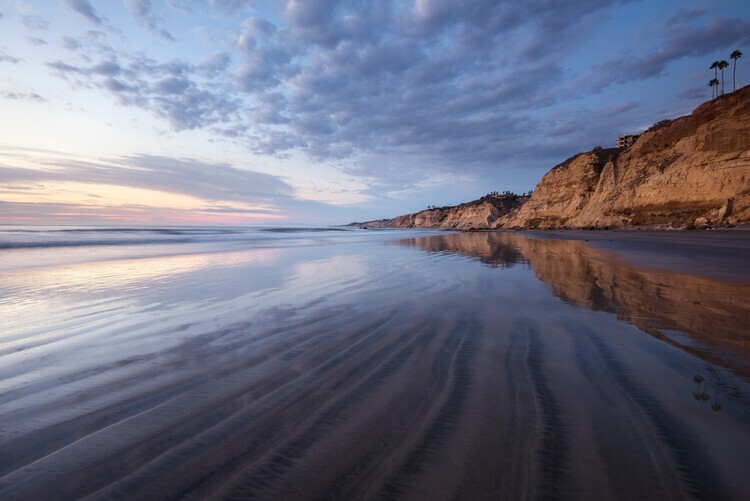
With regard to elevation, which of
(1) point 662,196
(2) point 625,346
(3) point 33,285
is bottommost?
(2) point 625,346

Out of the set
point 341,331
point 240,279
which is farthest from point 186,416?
point 240,279

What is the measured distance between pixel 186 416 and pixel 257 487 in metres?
1.13

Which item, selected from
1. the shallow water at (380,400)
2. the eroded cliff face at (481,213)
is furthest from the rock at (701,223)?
the eroded cliff face at (481,213)

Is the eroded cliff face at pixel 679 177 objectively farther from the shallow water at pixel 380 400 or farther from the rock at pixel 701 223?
the shallow water at pixel 380 400

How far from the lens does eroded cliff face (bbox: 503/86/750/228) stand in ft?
93.0

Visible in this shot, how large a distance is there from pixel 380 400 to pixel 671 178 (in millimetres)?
45519

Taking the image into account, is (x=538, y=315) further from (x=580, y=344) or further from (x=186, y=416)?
(x=186, y=416)

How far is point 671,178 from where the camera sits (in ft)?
113

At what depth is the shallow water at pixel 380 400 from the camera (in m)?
1.88

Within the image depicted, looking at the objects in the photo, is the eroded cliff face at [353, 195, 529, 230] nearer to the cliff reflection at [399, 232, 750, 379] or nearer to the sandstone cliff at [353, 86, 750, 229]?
the sandstone cliff at [353, 86, 750, 229]

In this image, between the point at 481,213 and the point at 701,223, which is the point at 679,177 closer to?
the point at 701,223

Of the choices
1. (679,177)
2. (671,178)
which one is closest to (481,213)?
(671,178)

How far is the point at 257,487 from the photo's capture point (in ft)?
6.07

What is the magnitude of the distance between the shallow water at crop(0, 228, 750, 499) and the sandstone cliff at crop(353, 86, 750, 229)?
33805 millimetres
